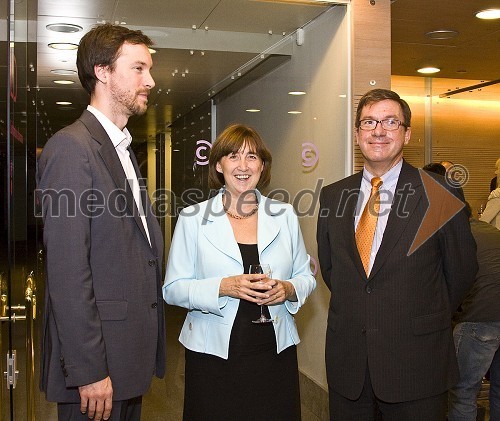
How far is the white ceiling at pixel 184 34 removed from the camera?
14.2ft

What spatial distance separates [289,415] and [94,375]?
4.03 ft

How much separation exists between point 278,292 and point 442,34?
397cm

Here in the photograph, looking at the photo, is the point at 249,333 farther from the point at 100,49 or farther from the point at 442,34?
the point at 442,34

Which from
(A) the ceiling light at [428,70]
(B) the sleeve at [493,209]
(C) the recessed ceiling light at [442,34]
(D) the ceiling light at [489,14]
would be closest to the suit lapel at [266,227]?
(D) the ceiling light at [489,14]

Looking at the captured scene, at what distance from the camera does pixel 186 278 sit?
3000mm

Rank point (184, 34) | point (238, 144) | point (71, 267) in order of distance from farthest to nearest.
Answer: point (184, 34), point (238, 144), point (71, 267)

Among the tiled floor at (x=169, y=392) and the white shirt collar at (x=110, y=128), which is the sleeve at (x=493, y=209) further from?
the white shirt collar at (x=110, y=128)

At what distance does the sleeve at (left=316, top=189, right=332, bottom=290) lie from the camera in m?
3.09

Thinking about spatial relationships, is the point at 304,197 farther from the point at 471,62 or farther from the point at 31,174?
the point at 471,62

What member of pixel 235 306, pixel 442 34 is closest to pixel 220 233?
pixel 235 306

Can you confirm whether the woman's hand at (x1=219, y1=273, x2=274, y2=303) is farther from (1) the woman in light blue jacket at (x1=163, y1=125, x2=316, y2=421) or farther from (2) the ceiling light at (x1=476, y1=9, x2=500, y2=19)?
(2) the ceiling light at (x1=476, y1=9, x2=500, y2=19)

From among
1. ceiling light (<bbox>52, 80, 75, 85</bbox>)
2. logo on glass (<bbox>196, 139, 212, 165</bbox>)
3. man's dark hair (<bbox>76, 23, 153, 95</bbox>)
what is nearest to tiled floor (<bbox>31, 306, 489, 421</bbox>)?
logo on glass (<bbox>196, 139, 212, 165</bbox>)

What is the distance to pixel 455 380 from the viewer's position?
284 cm

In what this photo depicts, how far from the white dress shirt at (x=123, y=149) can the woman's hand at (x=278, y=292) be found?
58 cm
